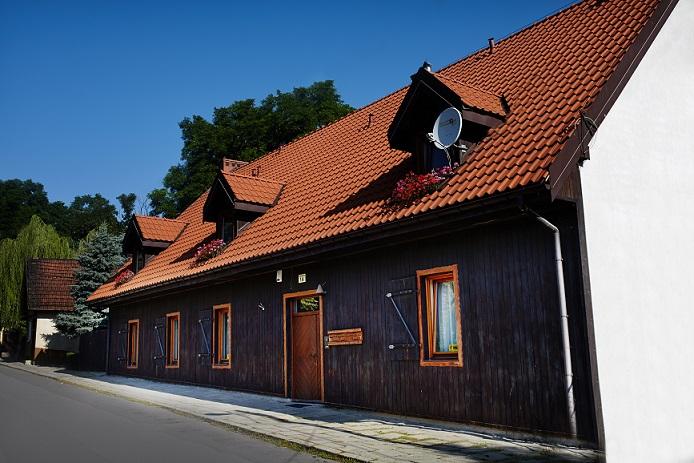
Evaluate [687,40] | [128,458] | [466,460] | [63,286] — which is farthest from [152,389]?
[63,286]

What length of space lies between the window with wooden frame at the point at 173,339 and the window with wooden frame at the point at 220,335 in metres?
2.30

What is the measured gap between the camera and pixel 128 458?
7.40 metres

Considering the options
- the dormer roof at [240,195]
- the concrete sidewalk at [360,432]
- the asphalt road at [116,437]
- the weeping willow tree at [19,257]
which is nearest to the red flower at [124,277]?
the dormer roof at [240,195]

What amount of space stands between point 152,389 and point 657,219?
1331cm

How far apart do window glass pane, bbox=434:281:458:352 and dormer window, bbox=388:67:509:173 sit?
84.7 inches

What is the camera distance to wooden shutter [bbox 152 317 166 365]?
19656 mm

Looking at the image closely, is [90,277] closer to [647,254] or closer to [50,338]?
[50,338]

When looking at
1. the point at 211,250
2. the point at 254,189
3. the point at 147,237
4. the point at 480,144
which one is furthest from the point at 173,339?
the point at 480,144

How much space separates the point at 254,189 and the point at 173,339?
584 cm

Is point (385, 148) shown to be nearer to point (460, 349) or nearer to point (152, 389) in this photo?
point (460, 349)

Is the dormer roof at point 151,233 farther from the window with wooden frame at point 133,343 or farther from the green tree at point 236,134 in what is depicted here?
the green tree at point 236,134

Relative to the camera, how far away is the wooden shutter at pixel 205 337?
55.7 feet

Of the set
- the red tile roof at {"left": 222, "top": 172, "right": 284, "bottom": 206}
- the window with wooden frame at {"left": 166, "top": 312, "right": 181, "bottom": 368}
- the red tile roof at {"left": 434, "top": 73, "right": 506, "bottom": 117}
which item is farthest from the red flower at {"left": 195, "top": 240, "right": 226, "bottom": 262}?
the red tile roof at {"left": 434, "top": 73, "right": 506, "bottom": 117}

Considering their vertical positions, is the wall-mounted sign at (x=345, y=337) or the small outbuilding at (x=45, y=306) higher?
the small outbuilding at (x=45, y=306)
